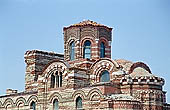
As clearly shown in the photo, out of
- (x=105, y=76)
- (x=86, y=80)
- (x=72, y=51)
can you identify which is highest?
(x=72, y=51)

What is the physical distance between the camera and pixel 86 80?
153 feet

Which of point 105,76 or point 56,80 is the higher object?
point 105,76

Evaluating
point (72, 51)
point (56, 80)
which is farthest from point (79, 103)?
point (72, 51)

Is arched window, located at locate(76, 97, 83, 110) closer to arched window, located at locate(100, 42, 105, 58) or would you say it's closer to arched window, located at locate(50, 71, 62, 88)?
arched window, located at locate(50, 71, 62, 88)

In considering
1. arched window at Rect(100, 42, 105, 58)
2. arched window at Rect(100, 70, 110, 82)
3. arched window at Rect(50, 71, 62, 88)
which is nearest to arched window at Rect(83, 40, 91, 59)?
arched window at Rect(100, 42, 105, 58)

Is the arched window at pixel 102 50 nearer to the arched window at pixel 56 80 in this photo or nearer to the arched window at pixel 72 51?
the arched window at pixel 72 51

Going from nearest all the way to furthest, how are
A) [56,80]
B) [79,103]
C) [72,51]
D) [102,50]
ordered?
[79,103] → [56,80] → [102,50] → [72,51]

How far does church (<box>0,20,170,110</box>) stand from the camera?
142 ft

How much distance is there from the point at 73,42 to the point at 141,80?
31.4ft

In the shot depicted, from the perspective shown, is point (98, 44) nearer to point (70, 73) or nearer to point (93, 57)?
point (93, 57)

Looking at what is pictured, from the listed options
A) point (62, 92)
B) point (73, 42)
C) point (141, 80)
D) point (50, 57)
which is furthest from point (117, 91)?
point (50, 57)

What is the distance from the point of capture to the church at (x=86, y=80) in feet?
142

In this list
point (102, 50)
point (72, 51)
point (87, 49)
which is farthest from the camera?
point (72, 51)

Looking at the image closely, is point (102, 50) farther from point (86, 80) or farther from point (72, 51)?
point (86, 80)
